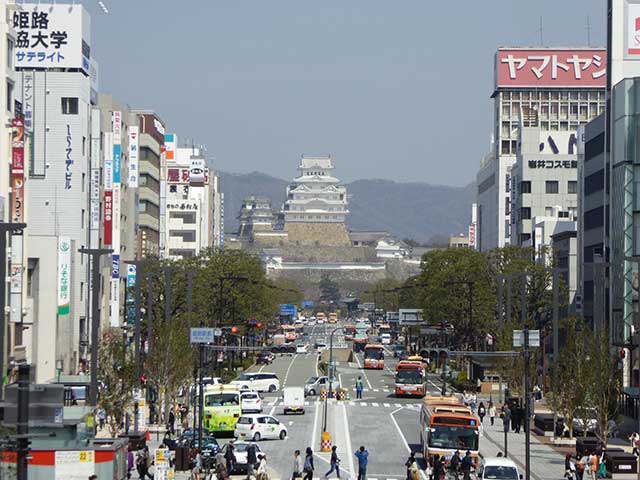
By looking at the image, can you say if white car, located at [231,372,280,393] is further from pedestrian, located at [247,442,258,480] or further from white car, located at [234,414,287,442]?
pedestrian, located at [247,442,258,480]

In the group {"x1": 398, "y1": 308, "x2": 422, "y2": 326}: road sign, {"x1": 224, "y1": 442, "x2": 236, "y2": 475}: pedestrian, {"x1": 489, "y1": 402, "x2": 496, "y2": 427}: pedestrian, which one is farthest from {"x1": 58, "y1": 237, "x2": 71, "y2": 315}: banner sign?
{"x1": 398, "y1": 308, "x2": 422, "y2": 326}: road sign

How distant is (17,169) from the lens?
3056 inches

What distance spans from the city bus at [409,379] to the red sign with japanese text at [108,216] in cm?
2487

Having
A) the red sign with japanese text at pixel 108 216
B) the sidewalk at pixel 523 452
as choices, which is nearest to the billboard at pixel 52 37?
the red sign with japanese text at pixel 108 216

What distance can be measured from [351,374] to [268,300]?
89.4ft

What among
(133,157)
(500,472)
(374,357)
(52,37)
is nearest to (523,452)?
(500,472)

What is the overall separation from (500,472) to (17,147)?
33616mm

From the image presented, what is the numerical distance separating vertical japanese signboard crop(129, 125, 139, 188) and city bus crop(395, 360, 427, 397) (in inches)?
1388

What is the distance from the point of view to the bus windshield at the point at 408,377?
10538 centimetres

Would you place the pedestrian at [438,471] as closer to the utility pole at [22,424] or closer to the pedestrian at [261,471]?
the pedestrian at [261,471]

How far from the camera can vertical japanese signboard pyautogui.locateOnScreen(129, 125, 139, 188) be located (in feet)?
432

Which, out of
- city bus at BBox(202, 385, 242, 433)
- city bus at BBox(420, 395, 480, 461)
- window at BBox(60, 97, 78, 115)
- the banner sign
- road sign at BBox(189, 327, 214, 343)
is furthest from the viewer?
window at BBox(60, 97, 78, 115)

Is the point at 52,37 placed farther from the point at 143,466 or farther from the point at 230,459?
the point at 143,466

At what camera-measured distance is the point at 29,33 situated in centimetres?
10600
